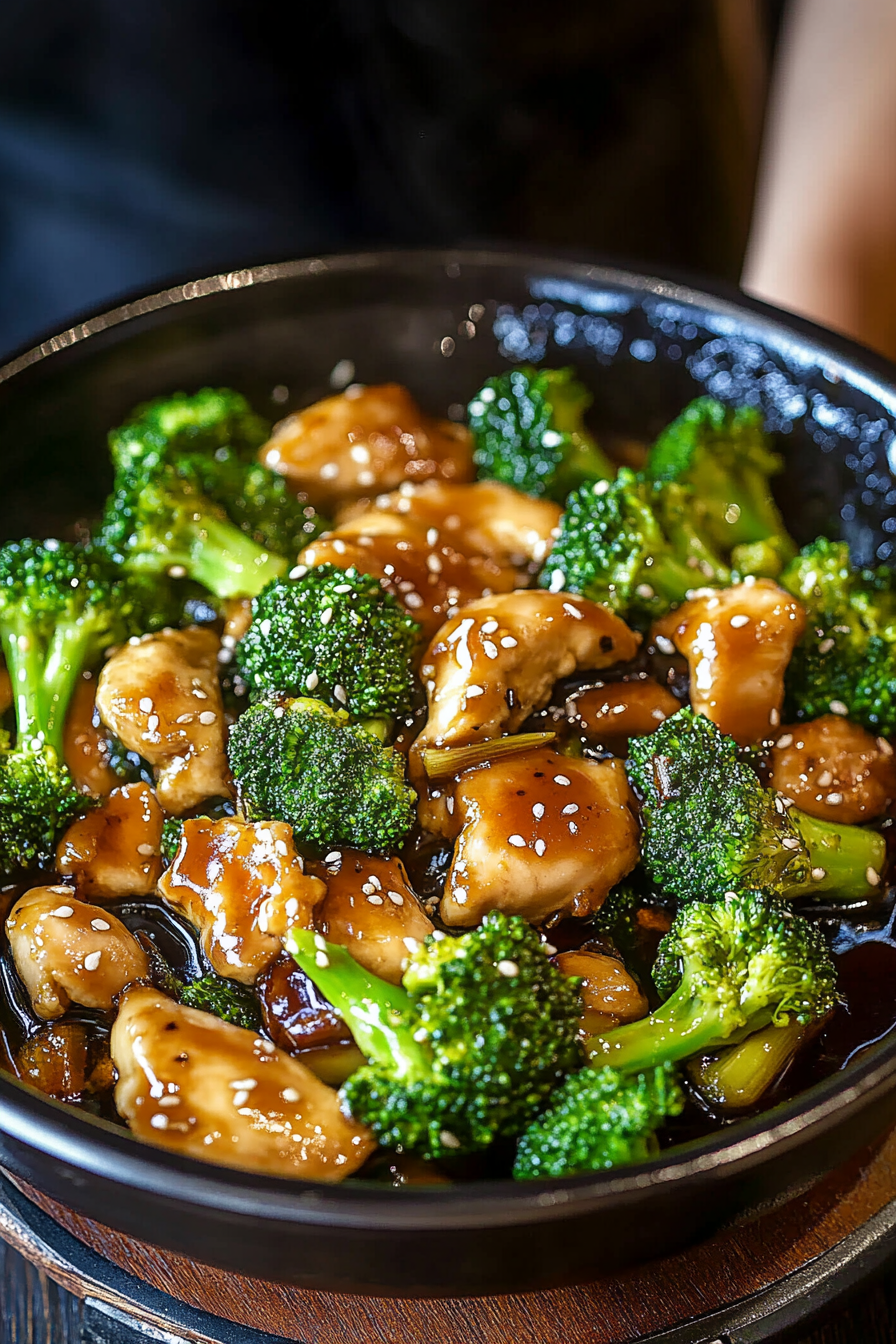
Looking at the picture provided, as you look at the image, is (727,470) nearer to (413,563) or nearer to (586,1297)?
(413,563)

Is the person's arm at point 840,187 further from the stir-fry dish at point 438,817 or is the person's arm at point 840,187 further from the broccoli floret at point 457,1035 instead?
the broccoli floret at point 457,1035

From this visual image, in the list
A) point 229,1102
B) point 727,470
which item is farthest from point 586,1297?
point 727,470

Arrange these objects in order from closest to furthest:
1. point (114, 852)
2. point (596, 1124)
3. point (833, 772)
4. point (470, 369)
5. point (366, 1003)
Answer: point (596, 1124)
point (366, 1003)
point (114, 852)
point (833, 772)
point (470, 369)

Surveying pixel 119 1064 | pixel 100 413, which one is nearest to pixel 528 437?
pixel 100 413

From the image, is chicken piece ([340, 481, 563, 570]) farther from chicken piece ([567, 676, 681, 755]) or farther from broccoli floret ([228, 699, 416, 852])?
broccoli floret ([228, 699, 416, 852])

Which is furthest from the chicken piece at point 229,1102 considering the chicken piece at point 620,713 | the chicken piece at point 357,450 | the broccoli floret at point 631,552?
the chicken piece at point 357,450

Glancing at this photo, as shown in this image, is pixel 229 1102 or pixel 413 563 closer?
pixel 229 1102

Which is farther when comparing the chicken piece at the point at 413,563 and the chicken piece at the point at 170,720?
the chicken piece at the point at 413,563
